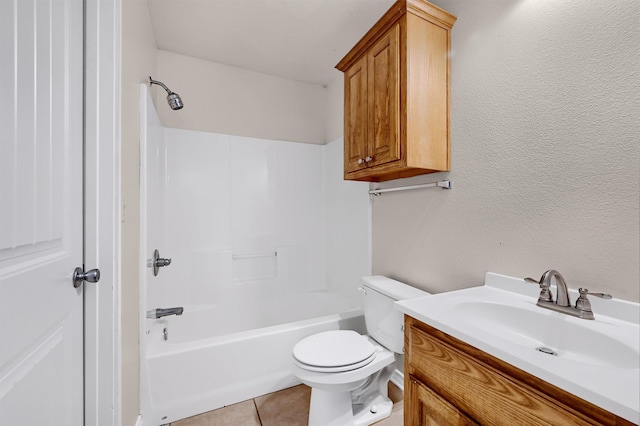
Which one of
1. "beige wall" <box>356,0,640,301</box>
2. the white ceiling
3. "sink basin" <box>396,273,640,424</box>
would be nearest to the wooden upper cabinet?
"beige wall" <box>356,0,640,301</box>

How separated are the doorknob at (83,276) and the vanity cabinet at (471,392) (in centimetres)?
109

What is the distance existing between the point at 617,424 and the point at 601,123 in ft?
2.91

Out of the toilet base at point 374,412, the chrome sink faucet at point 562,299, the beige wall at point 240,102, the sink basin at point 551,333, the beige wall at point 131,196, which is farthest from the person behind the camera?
the beige wall at point 240,102

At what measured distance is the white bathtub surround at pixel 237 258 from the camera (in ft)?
4.91

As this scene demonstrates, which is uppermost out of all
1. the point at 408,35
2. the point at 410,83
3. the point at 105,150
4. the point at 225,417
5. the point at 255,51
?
the point at 255,51

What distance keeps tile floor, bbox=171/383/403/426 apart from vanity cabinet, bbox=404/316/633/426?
2.51 feet

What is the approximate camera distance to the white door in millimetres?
562

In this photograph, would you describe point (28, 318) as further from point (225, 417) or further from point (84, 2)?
point (225, 417)

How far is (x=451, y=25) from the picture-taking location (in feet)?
4.46

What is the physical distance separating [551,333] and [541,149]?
0.67m

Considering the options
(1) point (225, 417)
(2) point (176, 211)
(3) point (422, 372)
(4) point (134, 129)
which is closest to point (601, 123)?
(3) point (422, 372)

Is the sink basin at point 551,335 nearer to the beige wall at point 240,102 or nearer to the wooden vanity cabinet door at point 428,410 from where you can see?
the wooden vanity cabinet door at point 428,410

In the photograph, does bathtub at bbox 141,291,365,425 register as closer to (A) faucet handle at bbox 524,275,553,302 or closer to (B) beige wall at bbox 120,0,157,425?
(B) beige wall at bbox 120,0,157,425

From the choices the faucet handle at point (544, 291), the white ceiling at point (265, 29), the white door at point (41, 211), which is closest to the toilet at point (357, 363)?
the faucet handle at point (544, 291)
